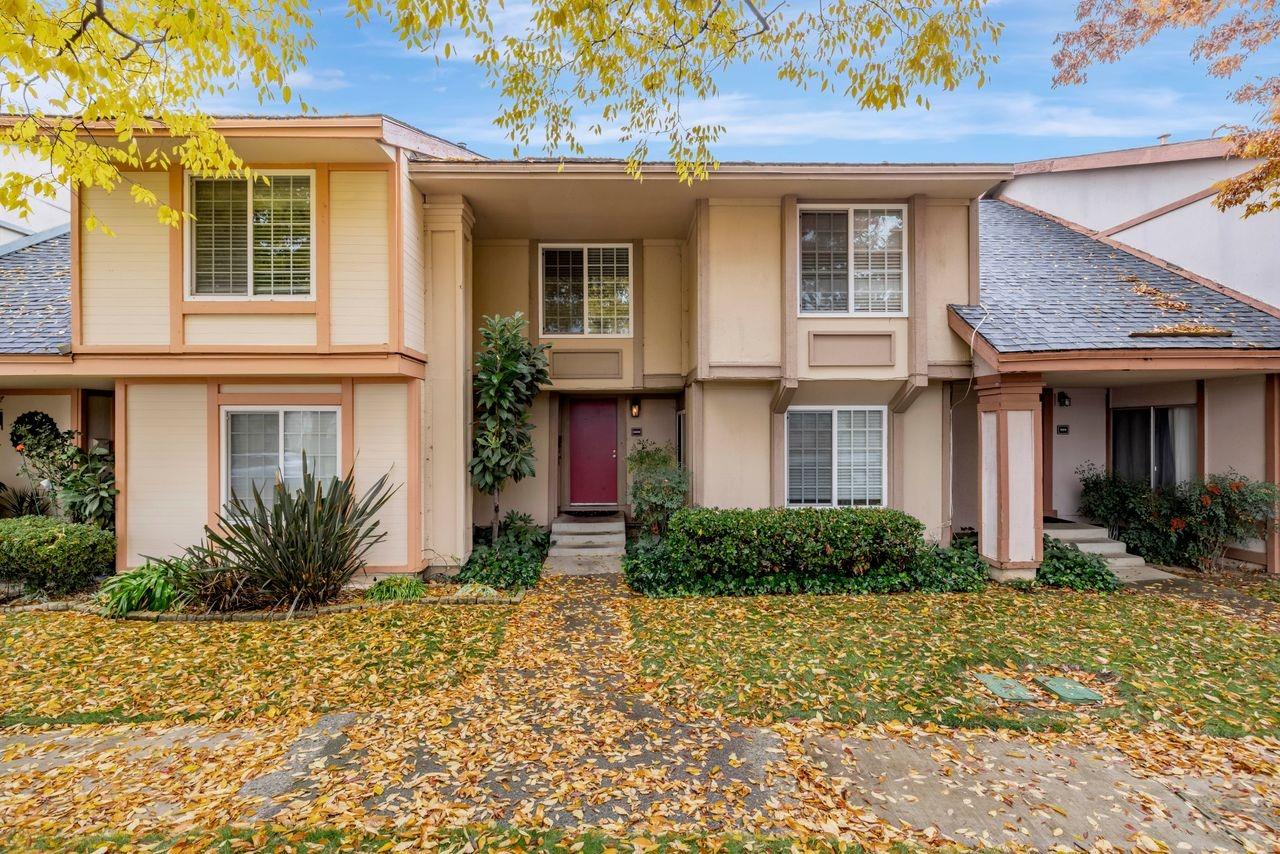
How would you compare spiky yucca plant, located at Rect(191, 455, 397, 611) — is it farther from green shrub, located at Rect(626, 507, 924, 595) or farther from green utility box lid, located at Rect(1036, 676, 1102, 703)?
green utility box lid, located at Rect(1036, 676, 1102, 703)

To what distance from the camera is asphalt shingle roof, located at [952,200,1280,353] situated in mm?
8250

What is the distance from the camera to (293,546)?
23.5 ft

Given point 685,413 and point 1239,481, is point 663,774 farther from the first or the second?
point 1239,481

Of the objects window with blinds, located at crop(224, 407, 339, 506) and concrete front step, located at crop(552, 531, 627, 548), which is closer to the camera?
window with blinds, located at crop(224, 407, 339, 506)

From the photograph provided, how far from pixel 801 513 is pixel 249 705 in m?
6.74

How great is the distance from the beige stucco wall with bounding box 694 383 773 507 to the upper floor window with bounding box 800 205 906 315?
5.49ft

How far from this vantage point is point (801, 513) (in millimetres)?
8469

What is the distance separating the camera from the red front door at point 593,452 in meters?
11.4

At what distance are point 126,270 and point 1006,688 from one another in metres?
11.3

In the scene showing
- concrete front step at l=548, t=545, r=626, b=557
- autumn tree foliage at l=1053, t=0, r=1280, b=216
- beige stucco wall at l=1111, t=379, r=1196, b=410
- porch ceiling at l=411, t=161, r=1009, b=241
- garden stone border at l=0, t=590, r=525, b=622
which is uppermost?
autumn tree foliage at l=1053, t=0, r=1280, b=216

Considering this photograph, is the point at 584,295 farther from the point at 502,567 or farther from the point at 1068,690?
the point at 1068,690

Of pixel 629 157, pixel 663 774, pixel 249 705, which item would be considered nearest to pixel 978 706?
pixel 663 774

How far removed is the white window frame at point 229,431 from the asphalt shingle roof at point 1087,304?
9.31 metres

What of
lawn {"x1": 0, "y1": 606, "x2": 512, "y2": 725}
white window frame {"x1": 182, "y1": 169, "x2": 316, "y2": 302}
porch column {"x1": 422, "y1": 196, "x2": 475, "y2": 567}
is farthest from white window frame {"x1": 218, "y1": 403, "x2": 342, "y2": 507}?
lawn {"x1": 0, "y1": 606, "x2": 512, "y2": 725}
